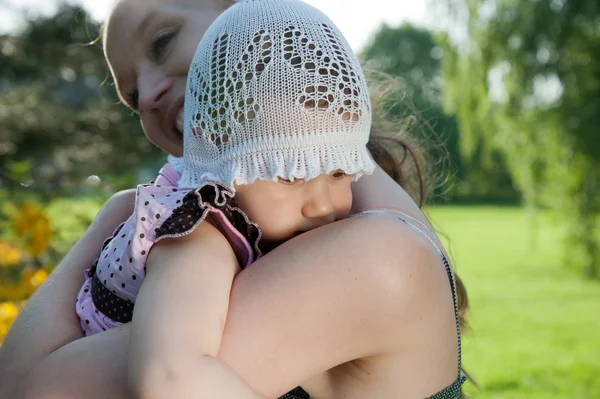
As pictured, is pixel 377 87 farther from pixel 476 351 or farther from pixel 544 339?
pixel 544 339

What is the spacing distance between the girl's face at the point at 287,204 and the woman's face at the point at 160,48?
463 mm

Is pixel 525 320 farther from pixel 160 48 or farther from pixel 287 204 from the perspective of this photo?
pixel 287 204

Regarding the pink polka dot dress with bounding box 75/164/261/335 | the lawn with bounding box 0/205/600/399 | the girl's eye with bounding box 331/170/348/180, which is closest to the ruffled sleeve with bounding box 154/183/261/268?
the pink polka dot dress with bounding box 75/164/261/335

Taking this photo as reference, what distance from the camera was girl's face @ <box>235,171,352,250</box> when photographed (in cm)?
126

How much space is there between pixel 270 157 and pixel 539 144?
27.2ft

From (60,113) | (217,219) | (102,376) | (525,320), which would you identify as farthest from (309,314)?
(525,320)

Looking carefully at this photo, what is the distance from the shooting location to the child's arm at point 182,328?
0.97 meters

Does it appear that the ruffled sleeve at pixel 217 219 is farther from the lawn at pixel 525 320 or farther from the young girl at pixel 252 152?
the lawn at pixel 525 320

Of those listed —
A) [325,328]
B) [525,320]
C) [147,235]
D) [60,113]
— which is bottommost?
[525,320]

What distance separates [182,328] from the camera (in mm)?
999

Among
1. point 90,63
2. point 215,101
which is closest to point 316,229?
point 215,101

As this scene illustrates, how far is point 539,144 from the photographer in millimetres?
8906

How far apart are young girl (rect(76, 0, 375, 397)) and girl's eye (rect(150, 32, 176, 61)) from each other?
0.40m

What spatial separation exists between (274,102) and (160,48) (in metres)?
0.61
